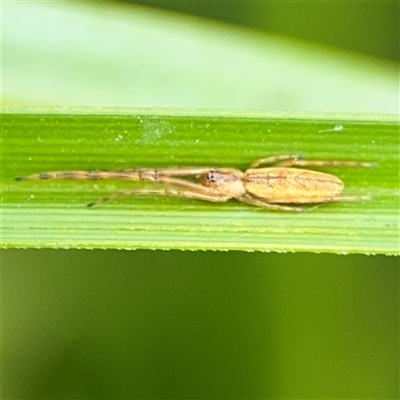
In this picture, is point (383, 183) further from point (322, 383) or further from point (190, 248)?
point (322, 383)

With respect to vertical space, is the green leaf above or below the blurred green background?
above

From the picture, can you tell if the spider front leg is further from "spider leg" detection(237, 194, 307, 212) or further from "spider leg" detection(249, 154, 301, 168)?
"spider leg" detection(249, 154, 301, 168)

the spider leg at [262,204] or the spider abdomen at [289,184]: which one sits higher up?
the spider abdomen at [289,184]

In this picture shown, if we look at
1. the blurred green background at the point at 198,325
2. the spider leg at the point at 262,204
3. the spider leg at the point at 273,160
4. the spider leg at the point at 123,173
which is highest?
the spider leg at the point at 273,160

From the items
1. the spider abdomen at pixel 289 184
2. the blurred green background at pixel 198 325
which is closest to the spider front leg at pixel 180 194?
the spider abdomen at pixel 289 184

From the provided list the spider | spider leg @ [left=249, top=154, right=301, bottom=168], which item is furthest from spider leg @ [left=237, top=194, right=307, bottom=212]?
spider leg @ [left=249, top=154, right=301, bottom=168]

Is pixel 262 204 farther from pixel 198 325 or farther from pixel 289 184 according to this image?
pixel 198 325

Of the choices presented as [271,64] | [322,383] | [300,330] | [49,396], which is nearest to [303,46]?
[271,64]

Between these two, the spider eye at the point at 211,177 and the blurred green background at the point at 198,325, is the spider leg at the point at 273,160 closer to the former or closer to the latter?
the spider eye at the point at 211,177
